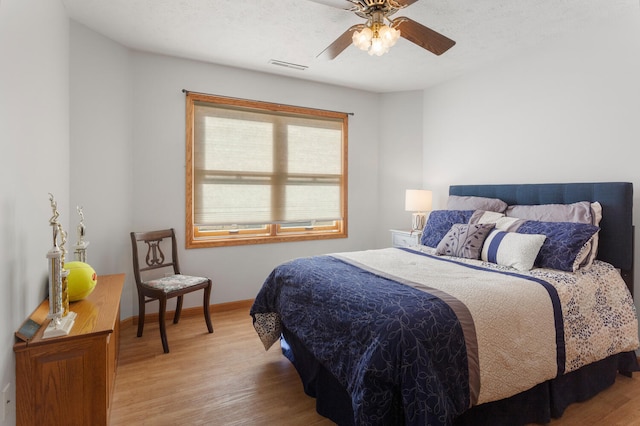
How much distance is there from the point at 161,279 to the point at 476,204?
9.98 ft

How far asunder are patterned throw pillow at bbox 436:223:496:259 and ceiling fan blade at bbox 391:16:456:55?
137 centimetres

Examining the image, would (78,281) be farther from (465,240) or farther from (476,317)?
(465,240)

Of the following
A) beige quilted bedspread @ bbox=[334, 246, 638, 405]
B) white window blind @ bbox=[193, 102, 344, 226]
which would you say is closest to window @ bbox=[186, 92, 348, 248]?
white window blind @ bbox=[193, 102, 344, 226]

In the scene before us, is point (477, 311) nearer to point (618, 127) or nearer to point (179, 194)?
point (618, 127)

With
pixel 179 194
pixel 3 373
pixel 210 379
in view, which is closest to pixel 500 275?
pixel 210 379

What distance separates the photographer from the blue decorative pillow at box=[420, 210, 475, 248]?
309 cm

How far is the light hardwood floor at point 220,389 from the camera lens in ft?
6.32

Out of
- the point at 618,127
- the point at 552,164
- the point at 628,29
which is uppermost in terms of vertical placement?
the point at 628,29

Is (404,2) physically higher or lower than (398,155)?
higher

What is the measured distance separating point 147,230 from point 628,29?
14.4ft

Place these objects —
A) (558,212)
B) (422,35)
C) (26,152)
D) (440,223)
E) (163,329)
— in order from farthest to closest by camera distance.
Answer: (440,223)
(163,329)
(558,212)
(422,35)
(26,152)

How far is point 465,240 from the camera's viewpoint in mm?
2674

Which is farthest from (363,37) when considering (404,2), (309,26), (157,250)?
(157,250)

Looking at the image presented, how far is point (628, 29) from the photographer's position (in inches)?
99.0
